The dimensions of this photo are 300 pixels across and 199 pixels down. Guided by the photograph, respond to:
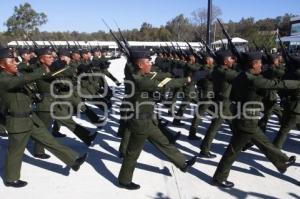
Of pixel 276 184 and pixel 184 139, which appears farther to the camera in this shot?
pixel 184 139

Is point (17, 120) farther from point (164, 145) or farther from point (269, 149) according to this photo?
point (269, 149)

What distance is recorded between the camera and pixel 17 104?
548cm

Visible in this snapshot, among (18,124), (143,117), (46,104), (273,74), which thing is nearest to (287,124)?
(273,74)

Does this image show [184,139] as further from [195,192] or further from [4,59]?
[4,59]

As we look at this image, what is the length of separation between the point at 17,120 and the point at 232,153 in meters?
2.84

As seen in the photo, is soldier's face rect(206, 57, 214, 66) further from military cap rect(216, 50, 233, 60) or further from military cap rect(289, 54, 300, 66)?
military cap rect(289, 54, 300, 66)

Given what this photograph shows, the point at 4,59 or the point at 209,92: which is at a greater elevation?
the point at 4,59

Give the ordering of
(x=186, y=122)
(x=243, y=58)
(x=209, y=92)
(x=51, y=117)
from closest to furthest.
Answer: (x=243, y=58)
(x=51, y=117)
(x=209, y=92)
(x=186, y=122)

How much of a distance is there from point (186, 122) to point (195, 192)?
15.9 ft

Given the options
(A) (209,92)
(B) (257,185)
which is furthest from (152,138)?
(A) (209,92)

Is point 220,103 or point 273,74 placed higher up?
point 273,74

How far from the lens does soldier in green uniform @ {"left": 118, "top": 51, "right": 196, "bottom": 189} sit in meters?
5.33

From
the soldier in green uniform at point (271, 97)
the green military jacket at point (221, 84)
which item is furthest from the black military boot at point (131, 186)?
the soldier in green uniform at point (271, 97)

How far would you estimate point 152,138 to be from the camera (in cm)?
565
